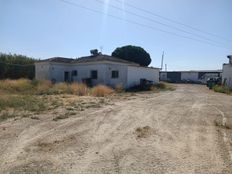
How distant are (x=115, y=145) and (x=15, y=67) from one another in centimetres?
3007

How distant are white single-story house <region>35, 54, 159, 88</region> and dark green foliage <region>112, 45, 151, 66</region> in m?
11.4

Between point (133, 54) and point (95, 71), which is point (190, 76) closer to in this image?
point (133, 54)

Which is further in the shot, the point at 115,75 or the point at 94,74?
the point at 94,74

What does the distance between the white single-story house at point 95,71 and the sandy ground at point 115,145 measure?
17.7 meters

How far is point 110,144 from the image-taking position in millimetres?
6137

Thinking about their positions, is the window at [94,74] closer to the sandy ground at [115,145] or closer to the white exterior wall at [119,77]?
the white exterior wall at [119,77]

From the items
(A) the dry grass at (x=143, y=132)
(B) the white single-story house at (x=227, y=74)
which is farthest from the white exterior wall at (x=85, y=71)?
→ (A) the dry grass at (x=143, y=132)

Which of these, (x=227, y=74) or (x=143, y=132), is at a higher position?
(x=227, y=74)

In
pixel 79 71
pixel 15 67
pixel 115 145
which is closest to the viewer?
pixel 115 145

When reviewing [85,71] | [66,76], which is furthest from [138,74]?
[66,76]

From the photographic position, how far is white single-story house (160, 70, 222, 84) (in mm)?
50681

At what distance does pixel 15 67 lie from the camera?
32.9 m

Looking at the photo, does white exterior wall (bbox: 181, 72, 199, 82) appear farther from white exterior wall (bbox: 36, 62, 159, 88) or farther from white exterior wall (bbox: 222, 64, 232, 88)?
white exterior wall (bbox: 222, 64, 232, 88)

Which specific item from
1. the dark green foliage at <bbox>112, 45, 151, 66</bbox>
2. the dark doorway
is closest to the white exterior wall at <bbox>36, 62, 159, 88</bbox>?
the dark doorway
